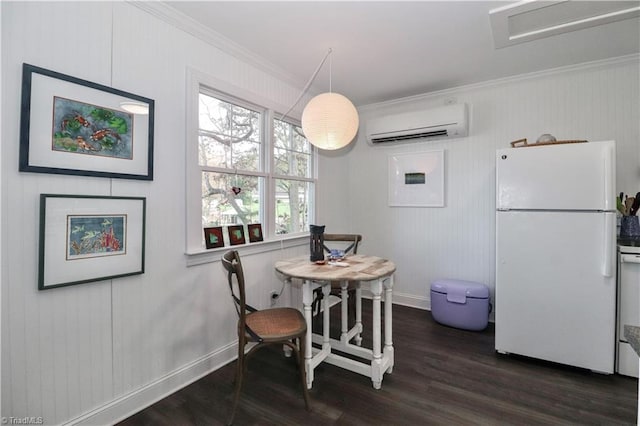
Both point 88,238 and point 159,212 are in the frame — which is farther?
point 159,212

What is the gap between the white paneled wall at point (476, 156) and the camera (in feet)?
8.61

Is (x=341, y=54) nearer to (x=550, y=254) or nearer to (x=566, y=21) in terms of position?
(x=566, y=21)

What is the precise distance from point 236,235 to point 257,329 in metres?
0.89

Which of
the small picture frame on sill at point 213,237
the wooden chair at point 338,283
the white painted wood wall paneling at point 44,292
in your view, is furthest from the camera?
the wooden chair at point 338,283

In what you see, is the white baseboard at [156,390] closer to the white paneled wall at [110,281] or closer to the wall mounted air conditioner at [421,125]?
the white paneled wall at [110,281]

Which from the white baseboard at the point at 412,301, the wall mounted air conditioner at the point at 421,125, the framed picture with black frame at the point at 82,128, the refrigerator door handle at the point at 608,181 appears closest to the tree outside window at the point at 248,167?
the framed picture with black frame at the point at 82,128

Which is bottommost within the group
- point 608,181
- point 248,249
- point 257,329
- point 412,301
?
point 412,301

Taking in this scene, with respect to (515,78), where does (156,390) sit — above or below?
below

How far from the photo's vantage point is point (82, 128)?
1558 mm

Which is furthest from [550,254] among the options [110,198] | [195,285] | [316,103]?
[110,198]

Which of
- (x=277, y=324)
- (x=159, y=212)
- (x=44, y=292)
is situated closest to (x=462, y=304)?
(x=277, y=324)

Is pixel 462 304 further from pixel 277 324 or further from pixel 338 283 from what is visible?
pixel 277 324

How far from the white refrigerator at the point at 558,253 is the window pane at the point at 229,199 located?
6.93ft

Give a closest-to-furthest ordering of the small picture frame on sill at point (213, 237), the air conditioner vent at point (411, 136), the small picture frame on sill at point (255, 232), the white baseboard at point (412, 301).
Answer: the small picture frame on sill at point (213, 237)
the small picture frame on sill at point (255, 232)
the air conditioner vent at point (411, 136)
the white baseboard at point (412, 301)
